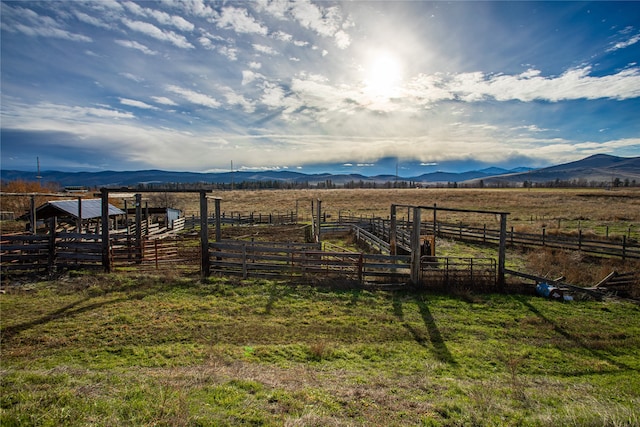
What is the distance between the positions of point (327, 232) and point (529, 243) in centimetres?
1446

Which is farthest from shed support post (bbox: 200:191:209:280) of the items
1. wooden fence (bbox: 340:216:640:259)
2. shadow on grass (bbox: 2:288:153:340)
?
wooden fence (bbox: 340:216:640:259)

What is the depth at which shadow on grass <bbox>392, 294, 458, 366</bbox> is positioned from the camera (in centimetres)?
724

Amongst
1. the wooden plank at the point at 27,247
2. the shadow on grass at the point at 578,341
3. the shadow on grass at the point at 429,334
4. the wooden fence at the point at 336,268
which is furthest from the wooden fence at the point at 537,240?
the wooden plank at the point at 27,247

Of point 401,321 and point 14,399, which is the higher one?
point 14,399

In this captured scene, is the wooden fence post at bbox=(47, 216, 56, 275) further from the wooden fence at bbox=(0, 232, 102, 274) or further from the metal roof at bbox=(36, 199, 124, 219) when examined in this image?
the metal roof at bbox=(36, 199, 124, 219)

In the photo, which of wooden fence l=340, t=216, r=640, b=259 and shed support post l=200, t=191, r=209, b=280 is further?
wooden fence l=340, t=216, r=640, b=259

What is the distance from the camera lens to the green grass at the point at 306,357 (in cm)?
468

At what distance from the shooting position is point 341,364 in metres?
6.64

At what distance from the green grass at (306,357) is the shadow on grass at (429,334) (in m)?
0.06

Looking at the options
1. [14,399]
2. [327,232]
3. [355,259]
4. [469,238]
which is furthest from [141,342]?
[469,238]

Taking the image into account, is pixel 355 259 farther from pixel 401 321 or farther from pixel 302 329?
pixel 302 329

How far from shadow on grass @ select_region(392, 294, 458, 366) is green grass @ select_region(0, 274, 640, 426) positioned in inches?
2.2

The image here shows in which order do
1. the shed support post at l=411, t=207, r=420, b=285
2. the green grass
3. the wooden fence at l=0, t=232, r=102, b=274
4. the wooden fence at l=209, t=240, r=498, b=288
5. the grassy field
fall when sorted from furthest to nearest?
the grassy field, the wooden fence at l=0, t=232, r=102, b=274, the wooden fence at l=209, t=240, r=498, b=288, the shed support post at l=411, t=207, r=420, b=285, the green grass

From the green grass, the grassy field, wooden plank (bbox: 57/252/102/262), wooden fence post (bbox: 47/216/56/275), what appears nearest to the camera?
the green grass
